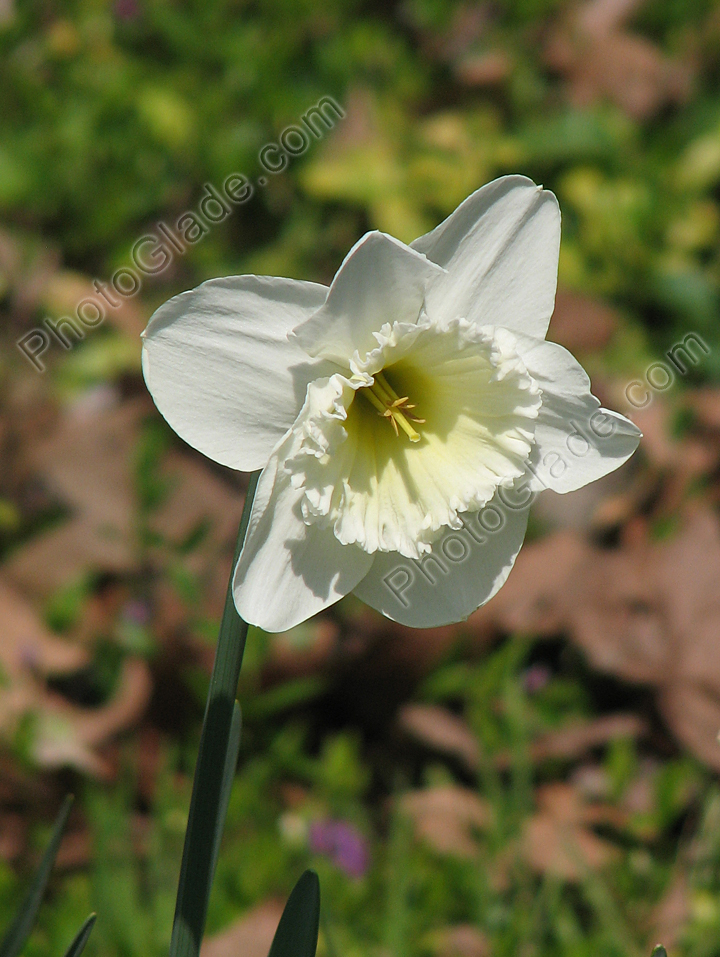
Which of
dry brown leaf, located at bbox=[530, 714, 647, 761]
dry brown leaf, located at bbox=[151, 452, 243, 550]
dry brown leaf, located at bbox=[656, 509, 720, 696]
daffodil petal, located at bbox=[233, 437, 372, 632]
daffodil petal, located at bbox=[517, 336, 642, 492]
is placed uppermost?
daffodil petal, located at bbox=[517, 336, 642, 492]

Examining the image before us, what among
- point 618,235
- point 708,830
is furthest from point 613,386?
point 708,830

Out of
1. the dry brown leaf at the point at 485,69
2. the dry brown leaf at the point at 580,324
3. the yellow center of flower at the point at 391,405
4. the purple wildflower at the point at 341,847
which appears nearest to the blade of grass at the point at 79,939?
the yellow center of flower at the point at 391,405

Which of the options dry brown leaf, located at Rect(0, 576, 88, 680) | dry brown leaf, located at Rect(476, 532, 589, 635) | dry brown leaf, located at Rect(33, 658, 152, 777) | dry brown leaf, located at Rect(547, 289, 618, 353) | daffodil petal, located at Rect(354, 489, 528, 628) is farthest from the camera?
dry brown leaf, located at Rect(547, 289, 618, 353)

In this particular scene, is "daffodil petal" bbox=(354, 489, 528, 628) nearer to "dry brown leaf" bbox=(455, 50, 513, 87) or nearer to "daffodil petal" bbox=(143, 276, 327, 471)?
"daffodil petal" bbox=(143, 276, 327, 471)

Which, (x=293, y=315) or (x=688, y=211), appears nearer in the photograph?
(x=293, y=315)

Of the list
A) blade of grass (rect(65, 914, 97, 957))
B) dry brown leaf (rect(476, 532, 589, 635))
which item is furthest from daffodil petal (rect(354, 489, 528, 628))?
dry brown leaf (rect(476, 532, 589, 635))

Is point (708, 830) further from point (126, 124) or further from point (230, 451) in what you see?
point (126, 124)

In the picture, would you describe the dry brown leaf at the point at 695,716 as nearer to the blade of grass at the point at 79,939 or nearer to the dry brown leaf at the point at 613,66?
the blade of grass at the point at 79,939

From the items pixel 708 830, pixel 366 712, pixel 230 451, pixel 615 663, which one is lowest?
pixel 366 712
